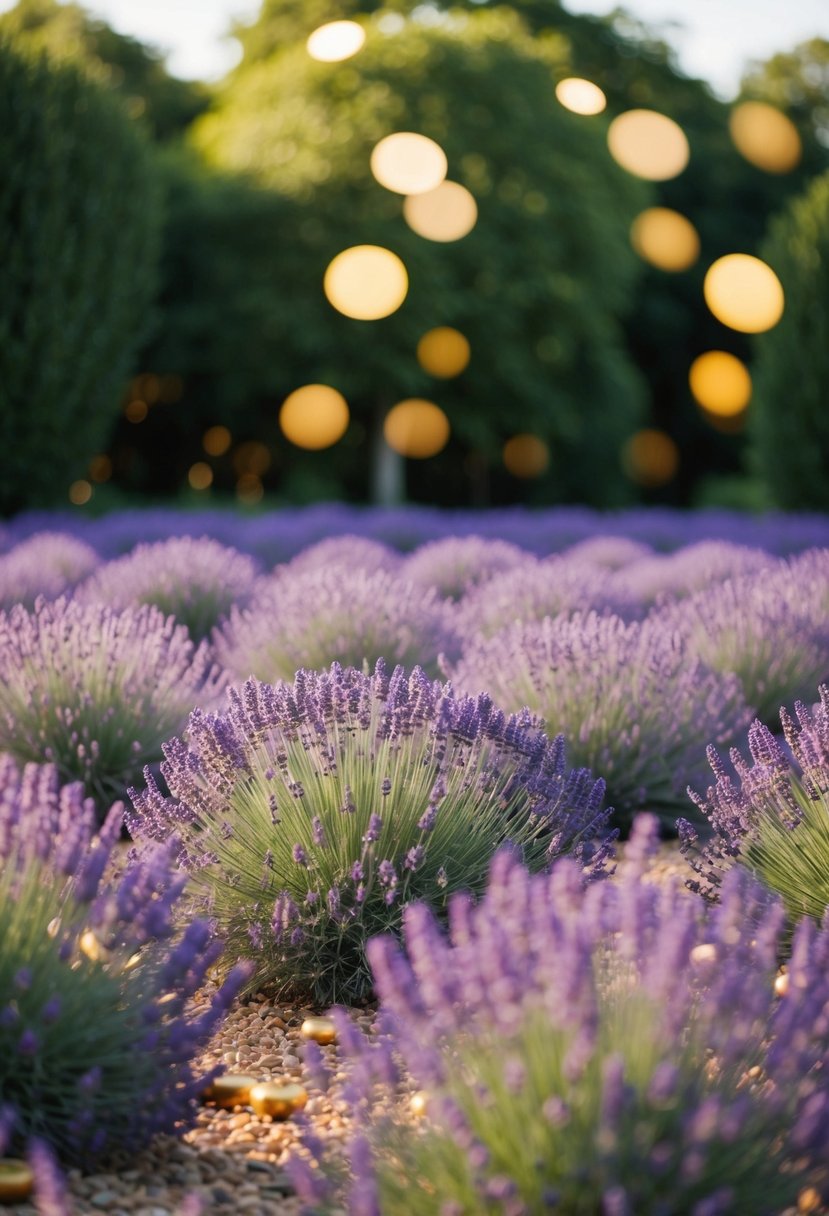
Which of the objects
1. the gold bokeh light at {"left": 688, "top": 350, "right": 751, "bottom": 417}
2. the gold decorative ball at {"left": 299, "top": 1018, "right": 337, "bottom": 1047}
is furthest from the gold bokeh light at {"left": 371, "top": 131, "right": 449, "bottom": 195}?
the gold decorative ball at {"left": 299, "top": 1018, "right": 337, "bottom": 1047}

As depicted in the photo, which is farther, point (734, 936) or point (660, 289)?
point (660, 289)

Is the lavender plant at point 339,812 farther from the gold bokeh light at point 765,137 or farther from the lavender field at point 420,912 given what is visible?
the gold bokeh light at point 765,137

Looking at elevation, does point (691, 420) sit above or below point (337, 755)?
above

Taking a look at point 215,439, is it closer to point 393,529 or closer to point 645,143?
point 645,143

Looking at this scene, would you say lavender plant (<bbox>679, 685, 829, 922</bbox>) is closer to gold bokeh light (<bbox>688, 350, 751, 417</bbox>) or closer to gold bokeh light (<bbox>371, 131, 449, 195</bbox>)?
gold bokeh light (<bbox>371, 131, 449, 195</bbox>)

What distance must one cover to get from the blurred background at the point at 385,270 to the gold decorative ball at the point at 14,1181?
890cm

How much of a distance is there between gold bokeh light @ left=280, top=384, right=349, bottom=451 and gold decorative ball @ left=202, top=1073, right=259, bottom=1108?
55.9ft

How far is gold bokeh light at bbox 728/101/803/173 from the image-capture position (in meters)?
26.3

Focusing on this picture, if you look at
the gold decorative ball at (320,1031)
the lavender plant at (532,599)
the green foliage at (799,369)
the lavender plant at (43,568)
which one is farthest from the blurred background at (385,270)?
the gold decorative ball at (320,1031)

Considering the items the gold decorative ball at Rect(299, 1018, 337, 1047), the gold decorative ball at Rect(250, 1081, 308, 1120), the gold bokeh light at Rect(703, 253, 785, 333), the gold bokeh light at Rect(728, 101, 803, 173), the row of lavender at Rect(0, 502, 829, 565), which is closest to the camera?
the gold decorative ball at Rect(250, 1081, 308, 1120)

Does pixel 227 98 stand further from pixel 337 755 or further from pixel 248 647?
pixel 337 755

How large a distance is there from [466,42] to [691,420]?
10861 mm

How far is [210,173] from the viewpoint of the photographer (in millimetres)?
19391

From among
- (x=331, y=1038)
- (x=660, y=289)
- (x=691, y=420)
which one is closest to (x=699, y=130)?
(x=660, y=289)
